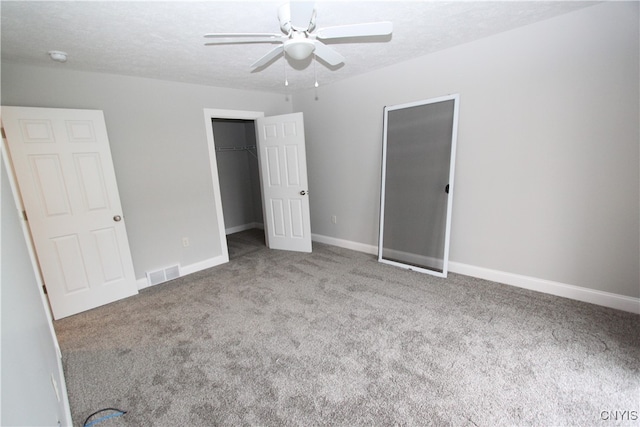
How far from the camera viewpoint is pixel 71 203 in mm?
2777

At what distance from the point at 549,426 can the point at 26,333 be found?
2.47 m

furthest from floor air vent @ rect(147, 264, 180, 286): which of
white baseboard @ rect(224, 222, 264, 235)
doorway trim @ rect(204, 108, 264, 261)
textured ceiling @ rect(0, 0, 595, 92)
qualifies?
textured ceiling @ rect(0, 0, 595, 92)

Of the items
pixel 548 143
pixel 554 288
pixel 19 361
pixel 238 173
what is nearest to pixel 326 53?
pixel 548 143

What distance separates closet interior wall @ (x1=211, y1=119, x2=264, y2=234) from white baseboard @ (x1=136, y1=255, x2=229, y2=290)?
1.70m

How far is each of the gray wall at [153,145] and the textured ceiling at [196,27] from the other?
19cm

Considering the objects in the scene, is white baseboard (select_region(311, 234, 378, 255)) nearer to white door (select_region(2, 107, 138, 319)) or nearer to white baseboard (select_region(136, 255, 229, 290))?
white baseboard (select_region(136, 255, 229, 290))

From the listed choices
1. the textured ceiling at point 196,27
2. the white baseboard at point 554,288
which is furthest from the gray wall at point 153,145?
the white baseboard at point 554,288

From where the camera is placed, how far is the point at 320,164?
443 cm

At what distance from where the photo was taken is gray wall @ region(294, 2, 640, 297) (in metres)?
2.20

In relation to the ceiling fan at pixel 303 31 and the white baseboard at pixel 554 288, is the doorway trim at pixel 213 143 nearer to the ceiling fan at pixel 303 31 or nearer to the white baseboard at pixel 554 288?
the ceiling fan at pixel 303 31

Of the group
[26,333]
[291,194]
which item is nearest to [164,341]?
[26,333]

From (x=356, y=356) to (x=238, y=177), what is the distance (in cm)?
453

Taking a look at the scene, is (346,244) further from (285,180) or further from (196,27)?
(196,27)

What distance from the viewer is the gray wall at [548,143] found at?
220 centimetres
